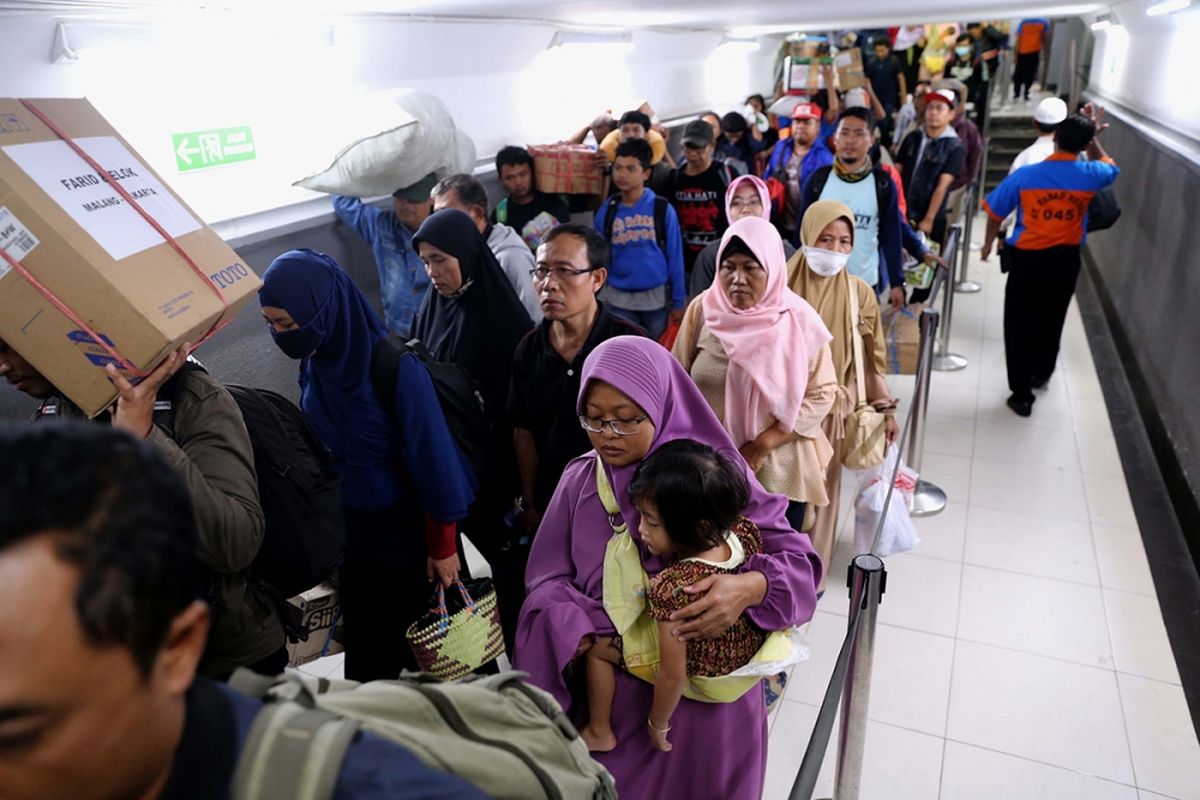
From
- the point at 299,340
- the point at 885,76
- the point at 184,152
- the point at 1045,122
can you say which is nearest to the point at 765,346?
the point at 299,340

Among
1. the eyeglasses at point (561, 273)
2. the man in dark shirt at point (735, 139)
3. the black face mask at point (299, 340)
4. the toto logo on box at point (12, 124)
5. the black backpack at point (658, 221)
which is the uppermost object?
the toto logo on box at point (12, 124)

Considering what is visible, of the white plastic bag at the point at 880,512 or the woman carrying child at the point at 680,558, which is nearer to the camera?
the woman carrying child at the point at 680,558

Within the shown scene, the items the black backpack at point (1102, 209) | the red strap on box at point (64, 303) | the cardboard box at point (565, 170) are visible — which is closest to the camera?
the red strap on box at point (64, 303)

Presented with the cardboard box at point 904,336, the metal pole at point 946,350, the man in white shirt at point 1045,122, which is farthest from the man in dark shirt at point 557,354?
the man in white shirt at point 1045,122

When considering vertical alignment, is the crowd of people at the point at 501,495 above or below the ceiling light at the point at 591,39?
below

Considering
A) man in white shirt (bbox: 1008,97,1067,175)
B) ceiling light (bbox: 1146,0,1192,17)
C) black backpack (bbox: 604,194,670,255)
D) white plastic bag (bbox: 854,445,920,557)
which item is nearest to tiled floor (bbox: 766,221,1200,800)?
white plastic bag (bbox: 854,445,920,557)

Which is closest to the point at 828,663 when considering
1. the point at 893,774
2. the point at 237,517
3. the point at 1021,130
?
the point at 893,774

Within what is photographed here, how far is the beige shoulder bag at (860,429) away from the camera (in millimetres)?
3264

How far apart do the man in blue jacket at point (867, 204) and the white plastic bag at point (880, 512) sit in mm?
1394

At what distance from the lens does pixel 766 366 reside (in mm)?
2768

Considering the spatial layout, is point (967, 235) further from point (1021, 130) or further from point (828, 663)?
point (1021, 130)

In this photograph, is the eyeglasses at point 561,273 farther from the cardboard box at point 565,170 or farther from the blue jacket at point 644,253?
the cardboard box at point 565,170

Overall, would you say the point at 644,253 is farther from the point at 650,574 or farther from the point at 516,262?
the point at 650,574

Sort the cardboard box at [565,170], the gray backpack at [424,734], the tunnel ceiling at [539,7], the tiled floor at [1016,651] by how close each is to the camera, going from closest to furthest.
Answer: the gray backpack at [424,734] < the tiled floor at [1016,651] < the tunnel ceiling at [539,7] < the cardboard box at [565,170]
